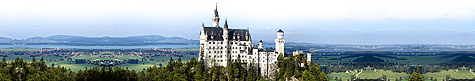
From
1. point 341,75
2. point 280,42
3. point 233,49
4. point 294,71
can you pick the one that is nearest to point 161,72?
point 233,49

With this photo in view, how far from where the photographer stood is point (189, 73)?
83688 millimetres

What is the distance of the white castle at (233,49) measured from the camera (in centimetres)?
Result: 8181

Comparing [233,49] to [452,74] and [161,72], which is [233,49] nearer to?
[161,72]

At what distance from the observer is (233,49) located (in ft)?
275

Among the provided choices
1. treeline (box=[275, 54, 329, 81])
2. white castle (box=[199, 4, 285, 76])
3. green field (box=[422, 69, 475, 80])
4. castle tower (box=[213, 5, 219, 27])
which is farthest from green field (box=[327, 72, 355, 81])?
castle tower (box=[213, 5, 219, 27])

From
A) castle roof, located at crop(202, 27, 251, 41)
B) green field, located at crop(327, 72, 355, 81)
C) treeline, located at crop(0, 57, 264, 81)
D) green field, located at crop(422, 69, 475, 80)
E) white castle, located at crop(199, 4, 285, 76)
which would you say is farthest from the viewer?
green field, located at crop(422, 69, 475, 80)

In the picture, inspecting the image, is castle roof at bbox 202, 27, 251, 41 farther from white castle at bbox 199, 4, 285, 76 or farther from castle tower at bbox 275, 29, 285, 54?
castle tower at bbox 275, 29, 285, 54

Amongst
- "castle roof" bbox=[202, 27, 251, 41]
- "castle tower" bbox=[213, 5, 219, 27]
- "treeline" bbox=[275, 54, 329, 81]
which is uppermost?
"castle tower" bbox=[213, 5, 219, 27]

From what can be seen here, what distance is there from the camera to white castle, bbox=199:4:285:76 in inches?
3221

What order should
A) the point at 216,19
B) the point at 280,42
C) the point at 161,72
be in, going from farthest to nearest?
the point at 216,19 → the point at 161,72 → the point at 280,42

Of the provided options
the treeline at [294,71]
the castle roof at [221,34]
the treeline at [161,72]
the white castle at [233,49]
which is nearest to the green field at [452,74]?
the treeline at [294,71]

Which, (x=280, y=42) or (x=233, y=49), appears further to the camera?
(x=233, y=49)

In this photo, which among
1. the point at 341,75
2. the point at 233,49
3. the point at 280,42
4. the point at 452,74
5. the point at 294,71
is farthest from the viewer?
the point at 452,74

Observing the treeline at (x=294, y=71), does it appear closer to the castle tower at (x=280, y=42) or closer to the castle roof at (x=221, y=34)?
the castle tower at (x=280, y=42)
